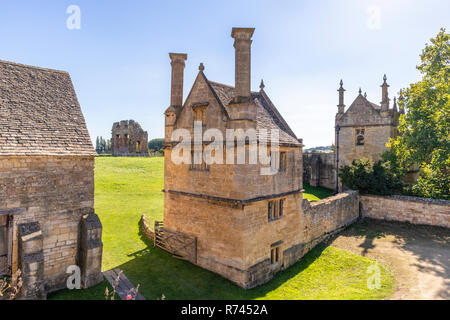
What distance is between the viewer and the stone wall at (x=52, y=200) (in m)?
9.81

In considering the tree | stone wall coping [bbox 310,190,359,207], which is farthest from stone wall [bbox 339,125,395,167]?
stone wall coping [bbox 310,190,359,207]

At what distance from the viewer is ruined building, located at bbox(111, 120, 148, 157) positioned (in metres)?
53.2

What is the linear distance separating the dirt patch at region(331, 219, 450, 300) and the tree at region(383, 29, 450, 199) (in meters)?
4.96

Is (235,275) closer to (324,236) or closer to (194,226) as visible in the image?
(194,226)

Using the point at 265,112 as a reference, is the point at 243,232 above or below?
below

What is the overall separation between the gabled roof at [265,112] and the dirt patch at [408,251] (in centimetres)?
811

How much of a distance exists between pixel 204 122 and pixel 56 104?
22.8ft

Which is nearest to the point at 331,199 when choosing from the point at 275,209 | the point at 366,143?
the point at 275,209

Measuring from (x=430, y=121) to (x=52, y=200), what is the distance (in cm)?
2465

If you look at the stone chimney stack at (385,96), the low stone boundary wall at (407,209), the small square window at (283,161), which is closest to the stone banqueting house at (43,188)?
the small square window at (283,161)

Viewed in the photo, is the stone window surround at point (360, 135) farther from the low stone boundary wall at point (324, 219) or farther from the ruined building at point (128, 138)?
the ruined building at point (128, 138)

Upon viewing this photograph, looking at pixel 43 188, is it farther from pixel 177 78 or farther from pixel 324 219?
pixel 324 219

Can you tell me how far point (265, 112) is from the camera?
1636 cm

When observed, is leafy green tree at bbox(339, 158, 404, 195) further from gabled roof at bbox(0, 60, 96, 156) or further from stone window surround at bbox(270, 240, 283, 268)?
gabled roof at bbox(0, 60, 96, 156)
